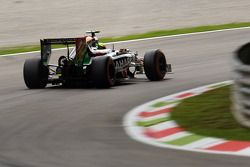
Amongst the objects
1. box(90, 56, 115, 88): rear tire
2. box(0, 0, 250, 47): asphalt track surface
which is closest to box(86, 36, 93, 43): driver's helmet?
box(90, 56, 115, 88): rear tire

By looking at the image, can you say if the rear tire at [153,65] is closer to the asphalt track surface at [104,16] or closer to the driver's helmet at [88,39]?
the driver's helmet at [88,39]

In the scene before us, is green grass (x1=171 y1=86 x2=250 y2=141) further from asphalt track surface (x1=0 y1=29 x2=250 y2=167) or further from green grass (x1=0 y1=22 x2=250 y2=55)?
green grass (x1=0 y1=22 x2=250 y2=55)

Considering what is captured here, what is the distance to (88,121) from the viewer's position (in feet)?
33.0

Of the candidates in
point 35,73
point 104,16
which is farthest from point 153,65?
point 104,16

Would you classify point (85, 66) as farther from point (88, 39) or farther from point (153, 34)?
point (153, 34)

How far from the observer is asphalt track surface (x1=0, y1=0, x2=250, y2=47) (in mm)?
26422

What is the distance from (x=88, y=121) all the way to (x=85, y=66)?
4306 mm

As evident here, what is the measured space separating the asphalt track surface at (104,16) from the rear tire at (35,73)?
1038 centimetres

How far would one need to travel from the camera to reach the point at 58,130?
942 centimetres

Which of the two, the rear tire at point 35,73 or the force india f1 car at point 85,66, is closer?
the force india f1 car at point 85,66

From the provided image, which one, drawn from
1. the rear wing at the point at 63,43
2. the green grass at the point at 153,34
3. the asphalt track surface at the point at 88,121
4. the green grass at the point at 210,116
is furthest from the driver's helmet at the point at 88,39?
the green grass at the point at 153,34

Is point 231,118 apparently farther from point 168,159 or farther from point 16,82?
point 16,82

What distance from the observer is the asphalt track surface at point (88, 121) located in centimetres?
729

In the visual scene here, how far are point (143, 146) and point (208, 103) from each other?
2651 mm
